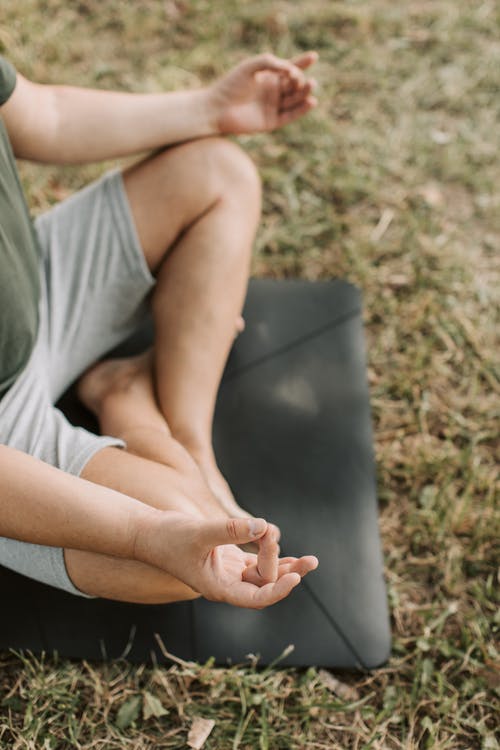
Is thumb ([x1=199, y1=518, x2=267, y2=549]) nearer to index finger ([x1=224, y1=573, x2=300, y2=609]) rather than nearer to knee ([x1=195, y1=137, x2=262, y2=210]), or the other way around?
index finger ([x1=224, y1=573, x2=300, y2=609])

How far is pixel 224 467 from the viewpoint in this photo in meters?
1.26

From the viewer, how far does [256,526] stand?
759mm

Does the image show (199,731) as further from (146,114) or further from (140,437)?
(146,114)

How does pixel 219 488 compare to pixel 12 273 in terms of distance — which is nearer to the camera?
pixel 12 273

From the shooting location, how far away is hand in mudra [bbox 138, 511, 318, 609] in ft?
2.54

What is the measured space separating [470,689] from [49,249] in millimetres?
949

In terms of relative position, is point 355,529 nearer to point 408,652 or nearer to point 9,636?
point 408,652

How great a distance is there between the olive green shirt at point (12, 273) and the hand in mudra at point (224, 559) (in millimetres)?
320

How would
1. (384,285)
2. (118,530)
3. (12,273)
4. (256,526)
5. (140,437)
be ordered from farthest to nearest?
(384,285)
(140,437)
(12,273)
(118,530)
(256,526)

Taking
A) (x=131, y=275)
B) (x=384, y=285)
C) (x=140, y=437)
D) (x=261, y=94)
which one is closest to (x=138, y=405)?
(x=140, y=437)

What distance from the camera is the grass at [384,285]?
1.12 meters

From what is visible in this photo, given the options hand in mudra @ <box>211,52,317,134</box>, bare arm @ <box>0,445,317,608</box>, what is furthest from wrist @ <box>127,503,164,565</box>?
hand in mudra @ <box>211,52,317,134</box>

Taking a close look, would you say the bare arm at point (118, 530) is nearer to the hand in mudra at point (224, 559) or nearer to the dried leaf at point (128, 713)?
the hand in mudra at point (224, 559)

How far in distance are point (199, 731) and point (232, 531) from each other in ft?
1.60
